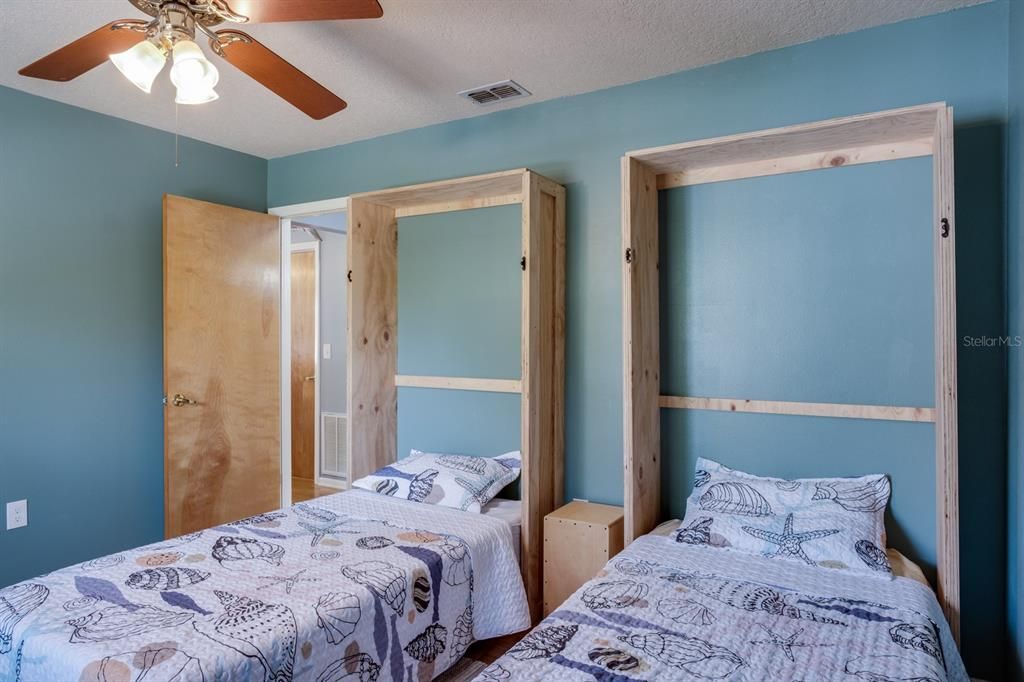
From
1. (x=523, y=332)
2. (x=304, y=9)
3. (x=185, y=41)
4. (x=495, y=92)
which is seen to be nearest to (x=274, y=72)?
(x=185, y=41)

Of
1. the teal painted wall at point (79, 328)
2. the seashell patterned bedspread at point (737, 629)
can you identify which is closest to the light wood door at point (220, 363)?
the teal painted wall at point (79, 328)

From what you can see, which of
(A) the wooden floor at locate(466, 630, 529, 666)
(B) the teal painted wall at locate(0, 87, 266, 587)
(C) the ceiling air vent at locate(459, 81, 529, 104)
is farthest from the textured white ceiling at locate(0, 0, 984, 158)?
(A) the wooden floor at locate(466, 630, 529, 666)

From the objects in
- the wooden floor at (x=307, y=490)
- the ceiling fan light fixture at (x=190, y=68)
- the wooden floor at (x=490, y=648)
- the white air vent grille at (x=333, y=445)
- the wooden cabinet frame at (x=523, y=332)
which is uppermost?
the ceiling fan light fixture at (x=190, y=68)

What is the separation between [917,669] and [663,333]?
1.52 m

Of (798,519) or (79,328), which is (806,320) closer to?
(798,519)

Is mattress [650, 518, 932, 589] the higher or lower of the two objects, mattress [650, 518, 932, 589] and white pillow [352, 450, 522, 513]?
the lower

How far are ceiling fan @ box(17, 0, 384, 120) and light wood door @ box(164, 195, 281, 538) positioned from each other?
1584 mm

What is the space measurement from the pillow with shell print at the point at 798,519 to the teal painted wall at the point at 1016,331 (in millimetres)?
360

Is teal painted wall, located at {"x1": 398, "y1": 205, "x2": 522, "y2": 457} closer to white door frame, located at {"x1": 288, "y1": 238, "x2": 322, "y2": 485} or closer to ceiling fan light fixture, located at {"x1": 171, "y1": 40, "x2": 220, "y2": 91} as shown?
ceiling fan light fixture, located at {"x1": 171, "y1": 40, "x2": 220, "y2": 91}

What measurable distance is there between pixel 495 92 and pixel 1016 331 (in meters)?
2.19

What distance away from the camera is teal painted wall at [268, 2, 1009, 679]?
2104 millimetres

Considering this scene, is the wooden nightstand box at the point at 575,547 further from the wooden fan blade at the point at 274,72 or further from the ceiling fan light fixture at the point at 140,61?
the ceiling fan light fixture at the point at 140,61

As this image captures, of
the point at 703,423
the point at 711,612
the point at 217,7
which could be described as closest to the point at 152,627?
the point at 711,612

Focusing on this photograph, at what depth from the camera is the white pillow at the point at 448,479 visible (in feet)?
8.96
